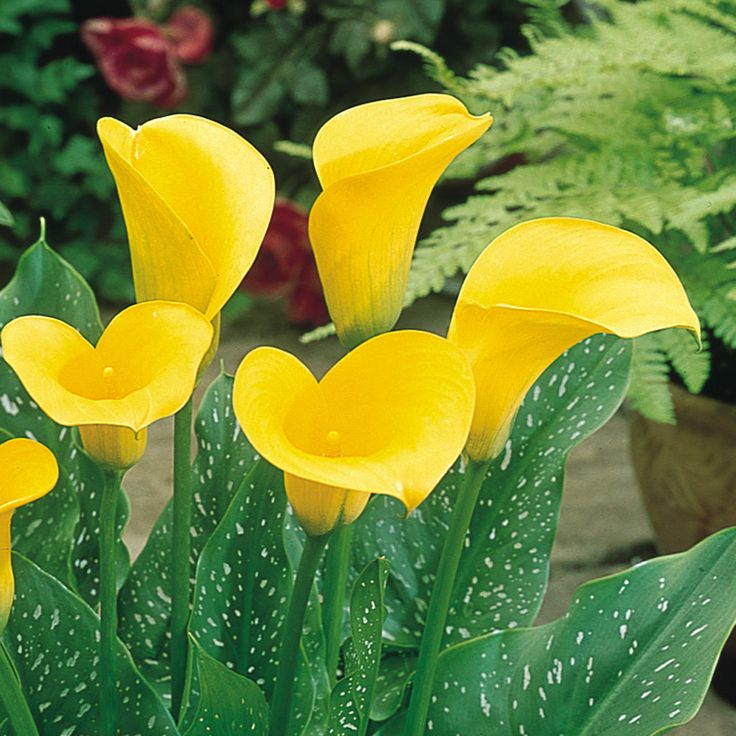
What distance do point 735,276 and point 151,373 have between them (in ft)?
2.39

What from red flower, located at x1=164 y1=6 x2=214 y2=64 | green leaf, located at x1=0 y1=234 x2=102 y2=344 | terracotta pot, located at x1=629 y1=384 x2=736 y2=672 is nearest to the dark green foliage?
red flower, located at x1=164 y1=6 x2=214 y2=64

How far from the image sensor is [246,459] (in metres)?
0.62

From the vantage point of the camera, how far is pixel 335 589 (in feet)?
1.75

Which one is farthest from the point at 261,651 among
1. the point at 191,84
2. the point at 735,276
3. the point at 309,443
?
the point at 191,84

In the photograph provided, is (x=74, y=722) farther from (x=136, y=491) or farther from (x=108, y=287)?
(x=108, y=287)

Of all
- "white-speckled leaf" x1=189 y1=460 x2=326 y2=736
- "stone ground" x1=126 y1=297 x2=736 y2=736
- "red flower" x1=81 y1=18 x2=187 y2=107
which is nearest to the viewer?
"white-speckled leaf" x1=189 y1=460 x2=326 y2=736

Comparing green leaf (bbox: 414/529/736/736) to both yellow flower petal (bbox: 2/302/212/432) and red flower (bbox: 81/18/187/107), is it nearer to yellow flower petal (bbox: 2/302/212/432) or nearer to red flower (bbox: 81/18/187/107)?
yellow flower petal (bbox: 2/302/212/432)

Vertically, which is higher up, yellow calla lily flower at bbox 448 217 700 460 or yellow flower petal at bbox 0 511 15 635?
yellow calla lily flower at bbox 448 217 700 460

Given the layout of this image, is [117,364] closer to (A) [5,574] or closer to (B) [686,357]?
(A) [5,574]

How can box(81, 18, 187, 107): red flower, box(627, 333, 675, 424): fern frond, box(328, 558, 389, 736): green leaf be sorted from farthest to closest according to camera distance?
box(81, 18, 187, 107): red flower, box(627, 333, 675, 424): fern frond, box(328, 558, 389, 736): green leaf

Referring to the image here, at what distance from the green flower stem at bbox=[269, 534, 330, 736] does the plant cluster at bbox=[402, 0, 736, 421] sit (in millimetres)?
537

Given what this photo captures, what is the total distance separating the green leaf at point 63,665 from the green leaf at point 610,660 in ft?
0.45

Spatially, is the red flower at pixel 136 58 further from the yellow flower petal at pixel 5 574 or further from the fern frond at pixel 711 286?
the yellow flower petal at pixel 5 574

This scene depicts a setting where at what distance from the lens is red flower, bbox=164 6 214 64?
1711 millimetres
